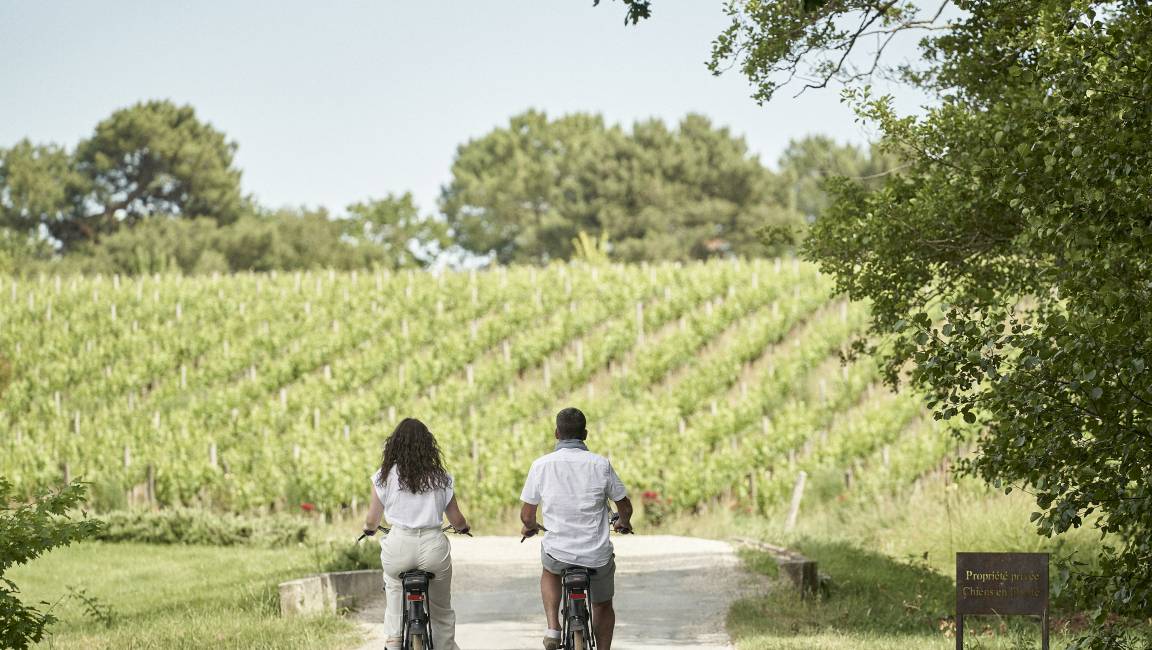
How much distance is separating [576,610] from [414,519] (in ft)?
3.50

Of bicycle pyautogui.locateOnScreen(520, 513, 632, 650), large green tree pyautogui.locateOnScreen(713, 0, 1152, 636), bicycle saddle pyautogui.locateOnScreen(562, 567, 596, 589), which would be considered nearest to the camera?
large green tree pyautogui.locateOnScreen(713, 0, 1152, 636)

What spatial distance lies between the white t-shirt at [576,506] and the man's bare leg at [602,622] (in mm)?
286

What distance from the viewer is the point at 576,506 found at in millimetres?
6801

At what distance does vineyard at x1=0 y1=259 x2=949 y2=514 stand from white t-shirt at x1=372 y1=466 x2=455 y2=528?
47.0 feet

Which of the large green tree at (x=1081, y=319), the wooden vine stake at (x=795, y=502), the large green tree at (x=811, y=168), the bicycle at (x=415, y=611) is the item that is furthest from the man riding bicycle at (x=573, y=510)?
the large green tree at (x=811, y=168)

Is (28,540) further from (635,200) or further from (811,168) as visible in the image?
(811,168)

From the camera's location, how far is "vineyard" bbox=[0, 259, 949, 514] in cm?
2420

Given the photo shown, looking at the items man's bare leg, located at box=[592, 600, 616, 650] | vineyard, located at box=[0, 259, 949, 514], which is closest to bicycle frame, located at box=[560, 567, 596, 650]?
man's bare leg, located at box=[592, 600, 616, 650]

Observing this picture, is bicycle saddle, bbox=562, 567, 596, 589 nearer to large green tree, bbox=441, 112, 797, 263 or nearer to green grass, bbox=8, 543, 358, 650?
green grass, bbox=8, 543, 358, 650

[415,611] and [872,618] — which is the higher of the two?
[415,611]

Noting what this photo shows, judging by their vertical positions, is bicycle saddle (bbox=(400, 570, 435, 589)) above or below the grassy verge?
above

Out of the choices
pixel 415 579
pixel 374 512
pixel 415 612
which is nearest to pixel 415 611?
pixel 415 612

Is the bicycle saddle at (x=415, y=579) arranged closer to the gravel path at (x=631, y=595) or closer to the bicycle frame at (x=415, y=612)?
the bicycle frame at (x=415, y=612)

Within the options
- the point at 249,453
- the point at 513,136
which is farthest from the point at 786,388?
the point at 513,136
